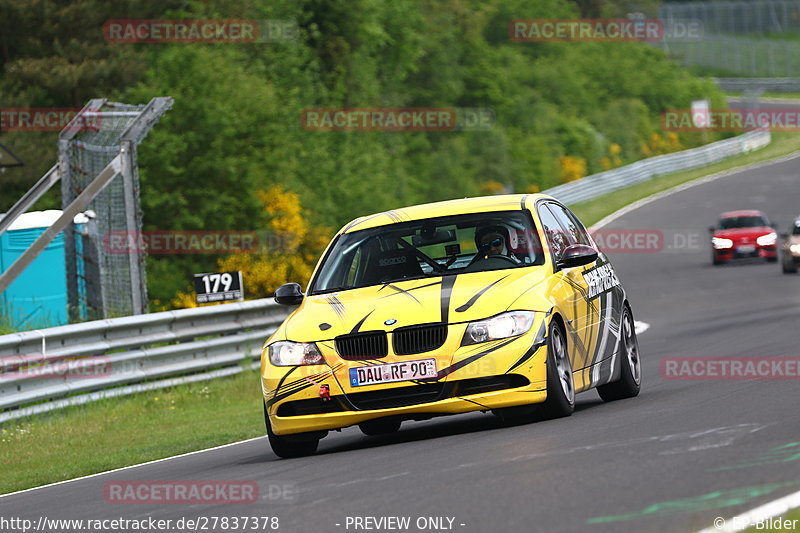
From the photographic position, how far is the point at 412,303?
10297mm

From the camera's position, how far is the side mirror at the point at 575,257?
1112cm

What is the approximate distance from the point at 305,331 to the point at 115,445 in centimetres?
426

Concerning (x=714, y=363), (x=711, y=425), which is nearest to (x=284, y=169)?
(x=714, y=363)

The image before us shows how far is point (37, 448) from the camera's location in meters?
14.2

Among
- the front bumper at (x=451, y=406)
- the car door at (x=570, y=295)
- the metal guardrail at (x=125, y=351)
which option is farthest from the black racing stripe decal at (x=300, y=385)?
the metal guardrail at (x=125, y=351)

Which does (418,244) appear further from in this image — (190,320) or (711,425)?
(190,320)

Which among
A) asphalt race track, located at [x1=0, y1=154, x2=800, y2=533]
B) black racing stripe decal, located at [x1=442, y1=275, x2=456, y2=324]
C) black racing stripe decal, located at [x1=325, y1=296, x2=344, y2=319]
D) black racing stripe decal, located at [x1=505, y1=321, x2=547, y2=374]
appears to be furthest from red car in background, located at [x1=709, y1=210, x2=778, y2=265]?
black racing stripe decal, located at [x1=505, y1=321, x2=547, y2=374]

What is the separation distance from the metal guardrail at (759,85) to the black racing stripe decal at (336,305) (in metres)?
100.0

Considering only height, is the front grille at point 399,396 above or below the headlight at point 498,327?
below

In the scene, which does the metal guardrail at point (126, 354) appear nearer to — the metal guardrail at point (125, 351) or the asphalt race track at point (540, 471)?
the metal guardrail at point (125, 351)

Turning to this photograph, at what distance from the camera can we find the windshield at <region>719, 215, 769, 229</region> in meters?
38.4

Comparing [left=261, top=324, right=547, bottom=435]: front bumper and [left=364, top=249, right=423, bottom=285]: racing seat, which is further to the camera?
[left=364, top=249, right=423, bottom=285]: racing seat

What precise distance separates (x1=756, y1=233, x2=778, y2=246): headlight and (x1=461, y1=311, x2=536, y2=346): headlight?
28840 millimetres

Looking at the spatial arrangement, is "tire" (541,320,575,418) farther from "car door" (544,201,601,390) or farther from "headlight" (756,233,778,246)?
"headlight" (756,233,778,246)
